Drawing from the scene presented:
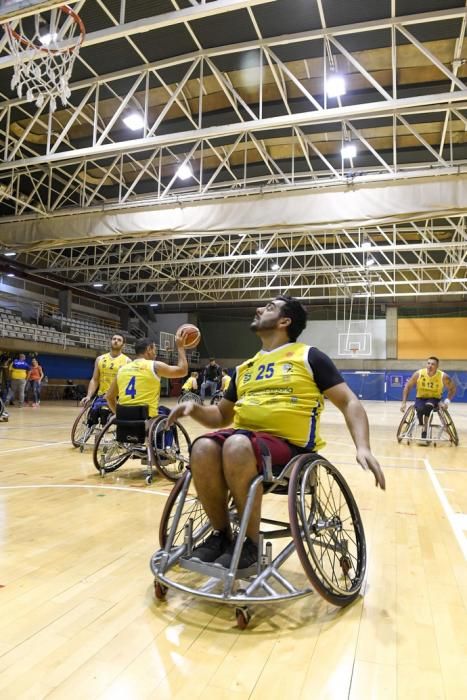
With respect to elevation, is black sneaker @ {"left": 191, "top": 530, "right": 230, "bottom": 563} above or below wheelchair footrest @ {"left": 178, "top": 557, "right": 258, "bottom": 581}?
above

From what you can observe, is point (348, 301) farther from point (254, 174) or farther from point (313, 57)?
point (313, 57)

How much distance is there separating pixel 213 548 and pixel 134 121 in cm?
832

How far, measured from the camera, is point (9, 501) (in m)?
3.51

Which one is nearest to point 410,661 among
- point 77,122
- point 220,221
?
point 220,221

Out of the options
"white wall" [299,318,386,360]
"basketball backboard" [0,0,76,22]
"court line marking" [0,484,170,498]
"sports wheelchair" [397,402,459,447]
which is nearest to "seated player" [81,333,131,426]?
"court line marking" [0,484,170,498]

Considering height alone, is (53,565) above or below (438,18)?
below

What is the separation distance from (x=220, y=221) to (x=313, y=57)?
10.3ft

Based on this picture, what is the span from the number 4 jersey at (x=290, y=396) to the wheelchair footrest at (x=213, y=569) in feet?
1.80

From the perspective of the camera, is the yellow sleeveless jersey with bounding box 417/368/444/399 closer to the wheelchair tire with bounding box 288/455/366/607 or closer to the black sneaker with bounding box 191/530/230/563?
the wheelchair tire with bounding box 288/455/366/607

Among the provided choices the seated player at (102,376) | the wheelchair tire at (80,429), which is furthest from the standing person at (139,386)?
the wheelchair tire at (80,429)

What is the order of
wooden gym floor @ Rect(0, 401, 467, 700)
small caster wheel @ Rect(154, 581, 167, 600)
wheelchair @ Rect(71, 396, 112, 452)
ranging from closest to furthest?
wooden gym floor @ Rect(0, 401, 467, 700), small caster wheel @ Rect(154, 581, 167, 600), wheelchair @ Rect(71, 396, 112, 452)

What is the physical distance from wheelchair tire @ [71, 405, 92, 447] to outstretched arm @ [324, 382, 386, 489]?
4.79 metres

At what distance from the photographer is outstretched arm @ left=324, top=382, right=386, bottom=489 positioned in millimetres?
1894

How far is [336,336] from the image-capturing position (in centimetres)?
2567
